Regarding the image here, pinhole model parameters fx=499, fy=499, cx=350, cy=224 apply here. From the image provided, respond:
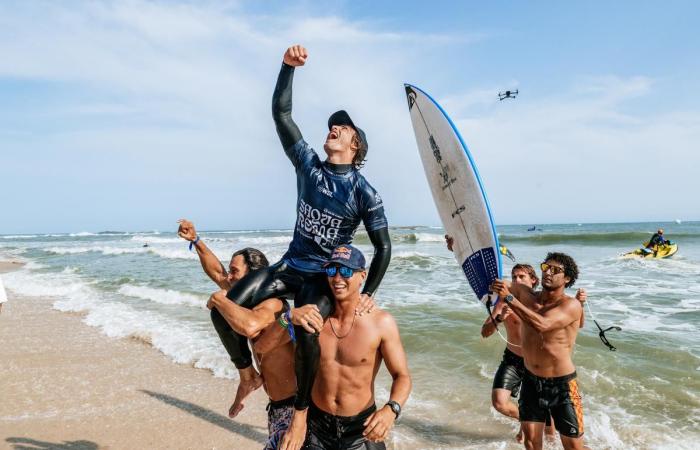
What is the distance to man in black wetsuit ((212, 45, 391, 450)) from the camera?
300cm

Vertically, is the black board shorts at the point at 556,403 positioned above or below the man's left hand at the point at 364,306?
below

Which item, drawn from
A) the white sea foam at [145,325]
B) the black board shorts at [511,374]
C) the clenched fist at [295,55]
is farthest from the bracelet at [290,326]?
the white sea foam at [145,325]

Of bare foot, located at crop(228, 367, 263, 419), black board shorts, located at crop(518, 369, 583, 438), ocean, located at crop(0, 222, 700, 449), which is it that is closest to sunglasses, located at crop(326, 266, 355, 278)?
bare foot, located at crop(228, 367, 263, 419)

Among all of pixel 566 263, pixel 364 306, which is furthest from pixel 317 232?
pixel 566 263

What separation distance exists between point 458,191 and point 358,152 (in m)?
1.87

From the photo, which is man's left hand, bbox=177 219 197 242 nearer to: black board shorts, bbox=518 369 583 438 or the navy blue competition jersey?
the navy blue competition jersey

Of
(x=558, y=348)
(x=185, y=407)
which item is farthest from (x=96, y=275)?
(x=558, y=348)

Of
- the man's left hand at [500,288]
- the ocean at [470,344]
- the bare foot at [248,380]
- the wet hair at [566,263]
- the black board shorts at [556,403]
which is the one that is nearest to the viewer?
the bare foot at [248,380]

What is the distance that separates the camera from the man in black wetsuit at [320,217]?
300 centimetres

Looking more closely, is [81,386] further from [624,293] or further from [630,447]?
[624,293]

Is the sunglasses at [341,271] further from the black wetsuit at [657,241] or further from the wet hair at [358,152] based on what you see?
the black wetsuit at [657,241]

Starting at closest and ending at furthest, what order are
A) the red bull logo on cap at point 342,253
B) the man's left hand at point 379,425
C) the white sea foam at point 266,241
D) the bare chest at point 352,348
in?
the man's left hand at point 379,425, the red bull logo on cap at point 342,253, the bare chest at point 352,348, the white sea foam at point 266,241

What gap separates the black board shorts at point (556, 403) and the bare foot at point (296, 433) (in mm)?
2616

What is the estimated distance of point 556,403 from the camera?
448 cm
